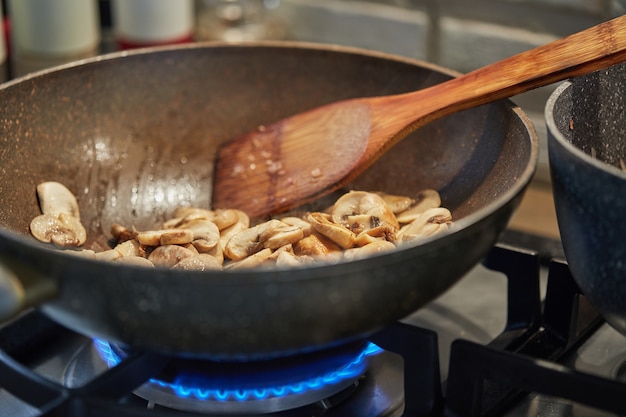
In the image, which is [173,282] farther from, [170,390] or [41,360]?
[41,360]

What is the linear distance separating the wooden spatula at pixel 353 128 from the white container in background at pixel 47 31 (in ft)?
Answer: 1.35

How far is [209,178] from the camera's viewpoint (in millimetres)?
965

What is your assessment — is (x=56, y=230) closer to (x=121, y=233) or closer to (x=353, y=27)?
(x=121, y=233)

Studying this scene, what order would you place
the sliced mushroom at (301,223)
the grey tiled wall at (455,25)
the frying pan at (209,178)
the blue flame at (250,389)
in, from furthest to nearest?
1. the grey tiled wall at (455,25)
2. the sliced mushroom at (301,223)
3. the blue flame at (250,389)
4. the frying pan at (209,178)

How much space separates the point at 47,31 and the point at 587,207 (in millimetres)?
885

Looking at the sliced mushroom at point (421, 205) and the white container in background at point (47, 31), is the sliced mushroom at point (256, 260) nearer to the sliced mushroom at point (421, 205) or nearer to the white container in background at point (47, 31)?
the sliced mushroom at point (421, 205)

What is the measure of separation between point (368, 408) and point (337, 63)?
41 cm

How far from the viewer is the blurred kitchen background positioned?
1.14 meters

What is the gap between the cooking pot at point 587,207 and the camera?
565 mm

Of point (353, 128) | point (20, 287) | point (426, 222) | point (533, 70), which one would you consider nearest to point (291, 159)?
point (353, 128)

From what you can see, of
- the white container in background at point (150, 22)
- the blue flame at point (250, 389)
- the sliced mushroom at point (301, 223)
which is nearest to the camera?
the blue flame at point (250, 389)

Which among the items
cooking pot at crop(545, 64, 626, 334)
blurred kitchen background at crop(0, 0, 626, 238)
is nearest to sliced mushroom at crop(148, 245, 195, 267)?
cooking pot at crop(545, 64, 626, 334)

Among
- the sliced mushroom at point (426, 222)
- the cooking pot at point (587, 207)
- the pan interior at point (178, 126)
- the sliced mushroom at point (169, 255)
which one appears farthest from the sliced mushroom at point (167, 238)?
the cooking pot at point (587, 207)

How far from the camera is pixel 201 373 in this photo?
680 millimetres
